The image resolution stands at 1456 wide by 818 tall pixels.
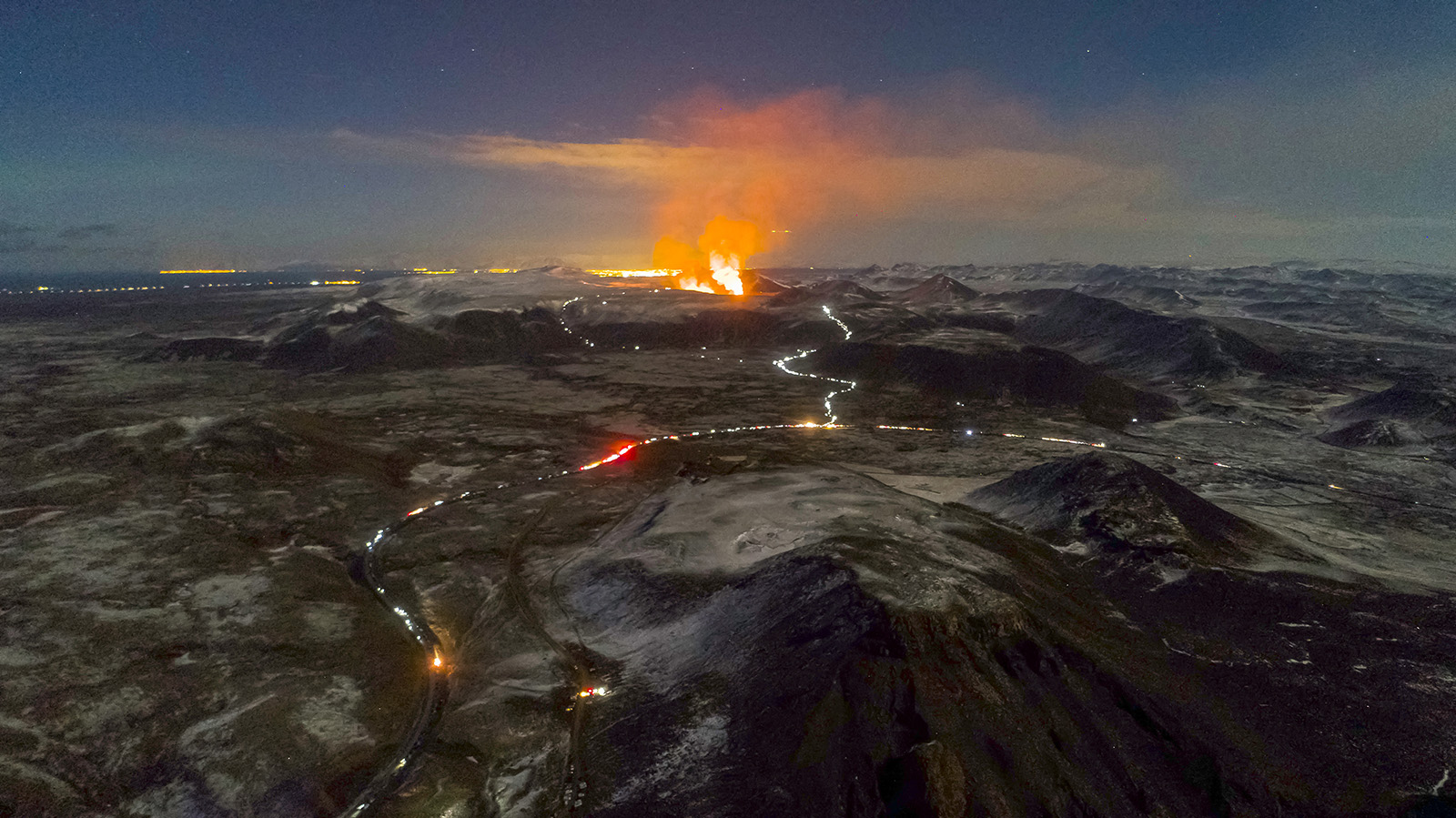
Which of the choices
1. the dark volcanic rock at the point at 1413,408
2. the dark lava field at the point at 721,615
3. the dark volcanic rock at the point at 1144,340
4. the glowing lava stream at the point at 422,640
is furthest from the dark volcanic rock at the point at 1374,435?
the dark volcanic rock at the point at 1144,340

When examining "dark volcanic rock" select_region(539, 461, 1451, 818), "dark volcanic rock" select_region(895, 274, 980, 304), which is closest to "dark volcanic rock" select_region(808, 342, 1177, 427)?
"dark volcanic rock" select_region(539, 461, 1451, 818)

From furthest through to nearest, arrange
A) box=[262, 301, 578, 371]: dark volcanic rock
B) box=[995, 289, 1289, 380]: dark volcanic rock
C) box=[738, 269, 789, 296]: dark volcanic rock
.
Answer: box=[738, 269, 789, 296]: dark volcanic rock < box=[262, 301, 578, 371]: dark volcanic rock < box=[995, 289, 1289, 380]: dark volcanic rock

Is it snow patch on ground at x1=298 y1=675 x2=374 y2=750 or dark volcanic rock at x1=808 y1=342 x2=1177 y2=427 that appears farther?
dark volcanic rock at x1=808 y1=342 x2=1177 y2=427

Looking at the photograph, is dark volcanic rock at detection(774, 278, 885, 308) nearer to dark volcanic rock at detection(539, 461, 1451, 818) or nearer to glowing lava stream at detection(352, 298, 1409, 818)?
glowing lava stream at detection(352, 298, 1409, 818)

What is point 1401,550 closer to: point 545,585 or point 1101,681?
point 1101,681

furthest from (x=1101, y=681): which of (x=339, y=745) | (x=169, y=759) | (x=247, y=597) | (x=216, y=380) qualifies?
(x=216, y=380)

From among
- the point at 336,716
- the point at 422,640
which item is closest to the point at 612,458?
the point at 422,640

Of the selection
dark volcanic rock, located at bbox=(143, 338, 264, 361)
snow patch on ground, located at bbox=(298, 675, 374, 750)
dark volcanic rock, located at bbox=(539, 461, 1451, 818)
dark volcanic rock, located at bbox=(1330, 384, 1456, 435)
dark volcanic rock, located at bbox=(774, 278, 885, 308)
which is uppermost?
dark volcanic rock, located at bbox=(774, 278, 885, 308)
